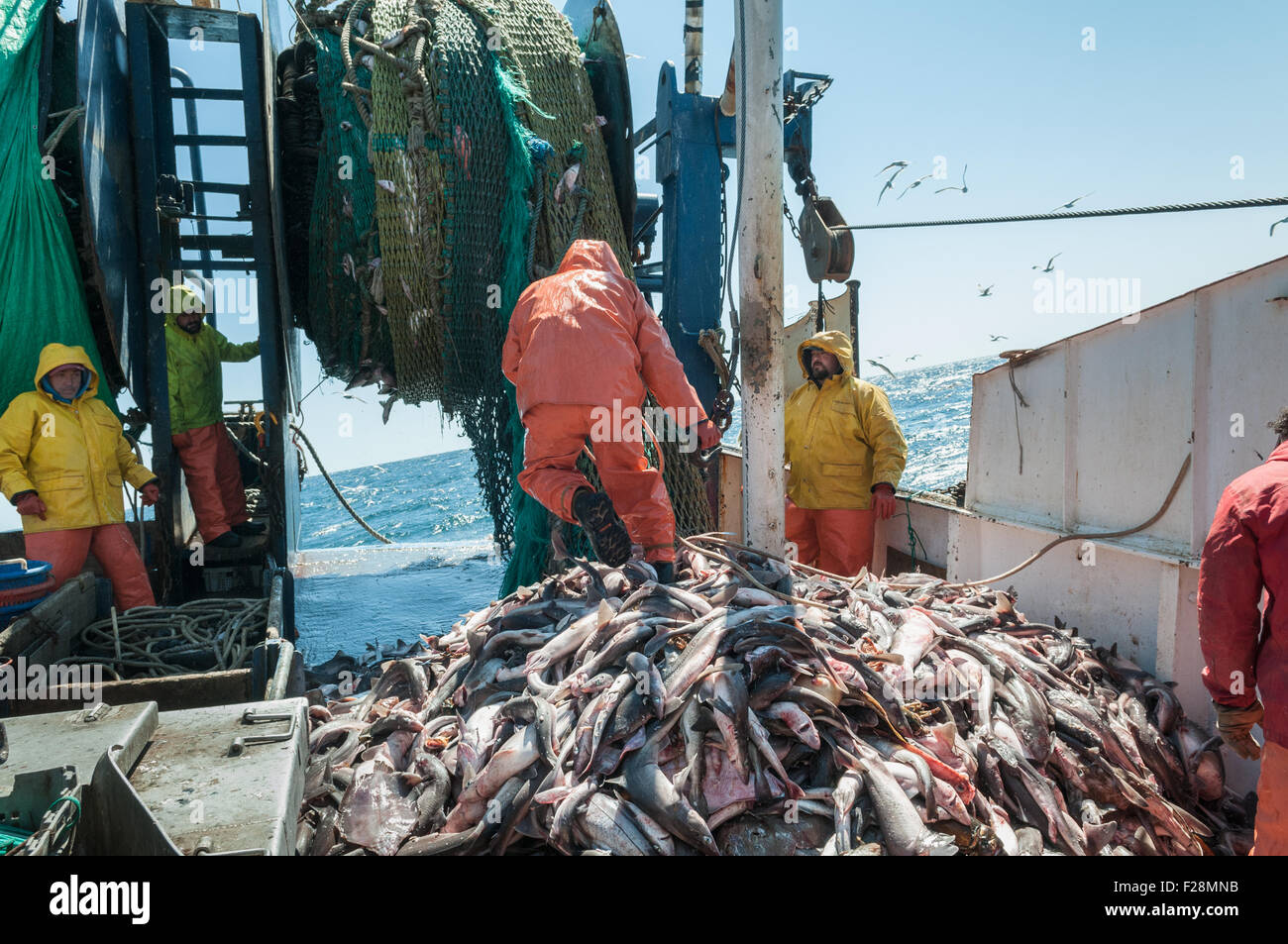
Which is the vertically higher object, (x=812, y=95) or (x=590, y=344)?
(x=812, y=95)

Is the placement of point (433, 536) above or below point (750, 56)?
below

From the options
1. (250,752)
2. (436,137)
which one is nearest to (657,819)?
(250,752)

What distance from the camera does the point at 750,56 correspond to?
4.00m

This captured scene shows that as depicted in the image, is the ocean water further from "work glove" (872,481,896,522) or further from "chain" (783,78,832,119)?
"chain" (783,78,832,119)

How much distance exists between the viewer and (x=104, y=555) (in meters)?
5.43

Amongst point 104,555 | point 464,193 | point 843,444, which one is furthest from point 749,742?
point 104,555

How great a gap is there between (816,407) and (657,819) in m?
4.33

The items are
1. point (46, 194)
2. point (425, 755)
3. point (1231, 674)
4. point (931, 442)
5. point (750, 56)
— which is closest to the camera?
point (1231, 674)

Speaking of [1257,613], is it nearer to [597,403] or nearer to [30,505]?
[597,403]

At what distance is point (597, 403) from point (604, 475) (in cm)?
41

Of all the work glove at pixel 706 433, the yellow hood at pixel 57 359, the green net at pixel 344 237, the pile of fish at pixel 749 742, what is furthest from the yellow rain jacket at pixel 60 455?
the work glove at pixel 706 433

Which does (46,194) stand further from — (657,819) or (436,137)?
(657,819)

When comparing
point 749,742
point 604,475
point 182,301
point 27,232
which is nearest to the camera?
point 749,742

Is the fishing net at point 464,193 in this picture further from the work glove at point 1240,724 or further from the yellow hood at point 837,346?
the work glove at point 1240,724
